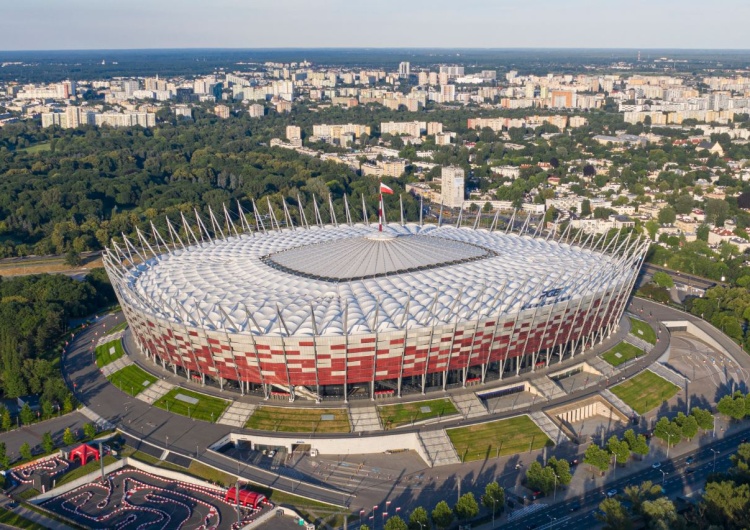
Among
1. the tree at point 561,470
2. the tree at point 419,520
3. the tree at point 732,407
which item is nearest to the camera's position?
the tree at point 419,520

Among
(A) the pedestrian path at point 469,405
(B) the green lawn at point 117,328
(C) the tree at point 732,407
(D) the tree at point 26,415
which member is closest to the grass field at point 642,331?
(C) the tree at point 732,407

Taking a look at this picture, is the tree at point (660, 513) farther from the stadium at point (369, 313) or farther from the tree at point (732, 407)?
the stadium at point (369, 313)

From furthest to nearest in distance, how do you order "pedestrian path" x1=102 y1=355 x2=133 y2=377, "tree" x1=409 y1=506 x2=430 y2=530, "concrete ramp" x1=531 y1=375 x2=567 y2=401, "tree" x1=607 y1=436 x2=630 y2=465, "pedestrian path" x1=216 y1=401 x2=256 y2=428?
1. "pedestrian path" x1=102 y1=355 x2=133 y2=377
2. "concrete ramp" x1=531 y1=375 x2=567 y2=401
3. "pedestrian path" x1=216 y1=401 x2=256 y2=428
4. "tree" x1=607 y1=436 x2=630 y2=465
5. "tree" x1=409 y1=506 x2=430 y2=530

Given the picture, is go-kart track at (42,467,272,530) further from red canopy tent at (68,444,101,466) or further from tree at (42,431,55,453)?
tree at (42,431,55,453)

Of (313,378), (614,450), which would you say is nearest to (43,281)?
(313,378)

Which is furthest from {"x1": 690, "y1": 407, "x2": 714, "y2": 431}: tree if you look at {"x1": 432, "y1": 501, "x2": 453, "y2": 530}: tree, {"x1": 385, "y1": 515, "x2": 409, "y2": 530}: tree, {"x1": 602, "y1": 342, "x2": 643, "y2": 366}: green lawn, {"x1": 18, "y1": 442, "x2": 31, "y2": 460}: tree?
{"x1": 18, "y1": 442, "x2": 31, "y2": 460}: tree

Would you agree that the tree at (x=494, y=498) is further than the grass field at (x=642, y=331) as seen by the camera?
No
